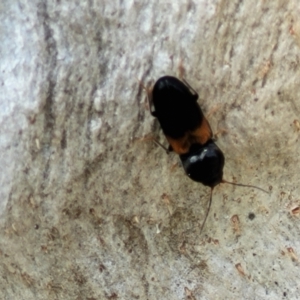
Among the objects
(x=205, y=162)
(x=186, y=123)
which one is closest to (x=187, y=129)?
(x=186, y=123)

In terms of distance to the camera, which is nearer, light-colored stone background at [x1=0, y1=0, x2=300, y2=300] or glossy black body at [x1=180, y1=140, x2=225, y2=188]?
light-colored stone background at [x1=0, y1=0, x2=300, y2=300]

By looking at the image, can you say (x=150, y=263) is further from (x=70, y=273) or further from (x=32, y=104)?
(x=32, y=104)

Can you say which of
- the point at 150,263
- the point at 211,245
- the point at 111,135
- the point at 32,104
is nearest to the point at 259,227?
the point at 211,245

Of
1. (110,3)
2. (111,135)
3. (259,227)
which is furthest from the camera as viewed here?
(259,227)

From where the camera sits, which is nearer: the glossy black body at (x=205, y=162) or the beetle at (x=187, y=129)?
the beetle at (x=187, y=129)

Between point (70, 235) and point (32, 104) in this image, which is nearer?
point (32, 104)
